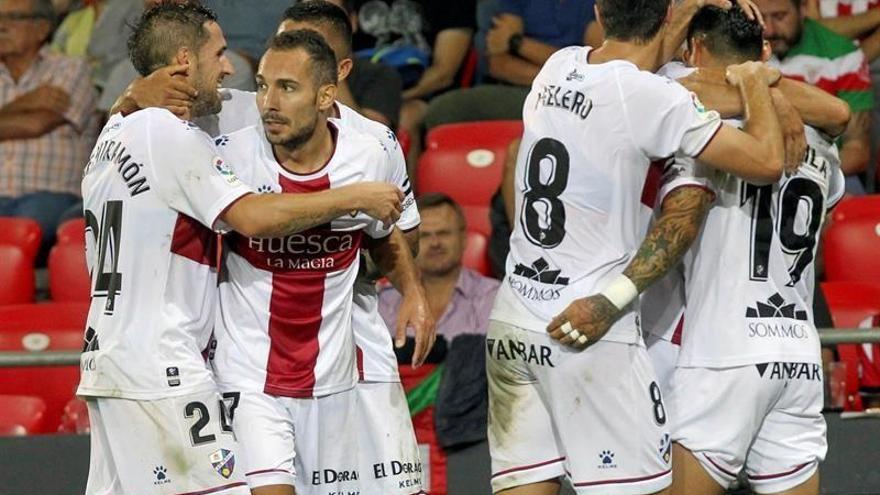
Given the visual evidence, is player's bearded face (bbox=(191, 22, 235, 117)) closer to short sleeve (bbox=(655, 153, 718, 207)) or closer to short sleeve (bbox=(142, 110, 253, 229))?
short sleeve (bbox=(142, 110, 253, 229))

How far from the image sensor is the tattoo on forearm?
217 inches

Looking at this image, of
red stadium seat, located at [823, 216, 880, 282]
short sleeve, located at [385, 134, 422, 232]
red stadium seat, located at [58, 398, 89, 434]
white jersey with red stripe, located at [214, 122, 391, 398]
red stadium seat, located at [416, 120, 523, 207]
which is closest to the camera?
white jersey with red stripe, located at [214, 122, 391, 398]

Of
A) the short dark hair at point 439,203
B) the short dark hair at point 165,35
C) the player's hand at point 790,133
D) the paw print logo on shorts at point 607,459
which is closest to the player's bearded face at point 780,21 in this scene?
the short dark hair at point 439,203

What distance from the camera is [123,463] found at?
17.6 ft

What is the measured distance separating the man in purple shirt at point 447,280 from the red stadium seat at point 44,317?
1443mm

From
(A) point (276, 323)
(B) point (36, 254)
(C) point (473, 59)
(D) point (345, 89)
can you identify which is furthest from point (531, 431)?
(C) point (473, 59)

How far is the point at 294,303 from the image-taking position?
5.64m

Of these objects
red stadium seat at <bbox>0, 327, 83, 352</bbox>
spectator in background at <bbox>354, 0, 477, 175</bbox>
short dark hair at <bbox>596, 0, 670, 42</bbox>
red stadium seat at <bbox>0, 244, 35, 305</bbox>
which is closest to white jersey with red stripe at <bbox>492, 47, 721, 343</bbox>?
short dark hair at <bbox>596, 0, 670, 42</bbox>

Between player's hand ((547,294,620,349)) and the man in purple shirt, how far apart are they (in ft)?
8.25

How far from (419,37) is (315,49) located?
14.6ft

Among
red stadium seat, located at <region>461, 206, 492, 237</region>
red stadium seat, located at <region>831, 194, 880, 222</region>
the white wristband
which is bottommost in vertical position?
red stadium seat, located at <region>461, 206, 492, 237</region>

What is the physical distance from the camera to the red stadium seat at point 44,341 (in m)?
8.03

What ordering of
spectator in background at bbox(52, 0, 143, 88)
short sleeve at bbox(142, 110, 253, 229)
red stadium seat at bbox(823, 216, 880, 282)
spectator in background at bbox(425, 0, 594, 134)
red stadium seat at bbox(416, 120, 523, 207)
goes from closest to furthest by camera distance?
short sleeve at bbox(142, 110, 253, 229) < red stadium seat at bbox(823, 216, 880, 282) < red stadium seat at bbox(416, 120, 523, 207) < spectator in background at bbox(425, 0, 594, 134) < spectator in background at bbox(52, 0, 143, 88)

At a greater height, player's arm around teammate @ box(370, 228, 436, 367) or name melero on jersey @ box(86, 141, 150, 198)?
name melero on jersey @ box(86, 141, 150, 198)
